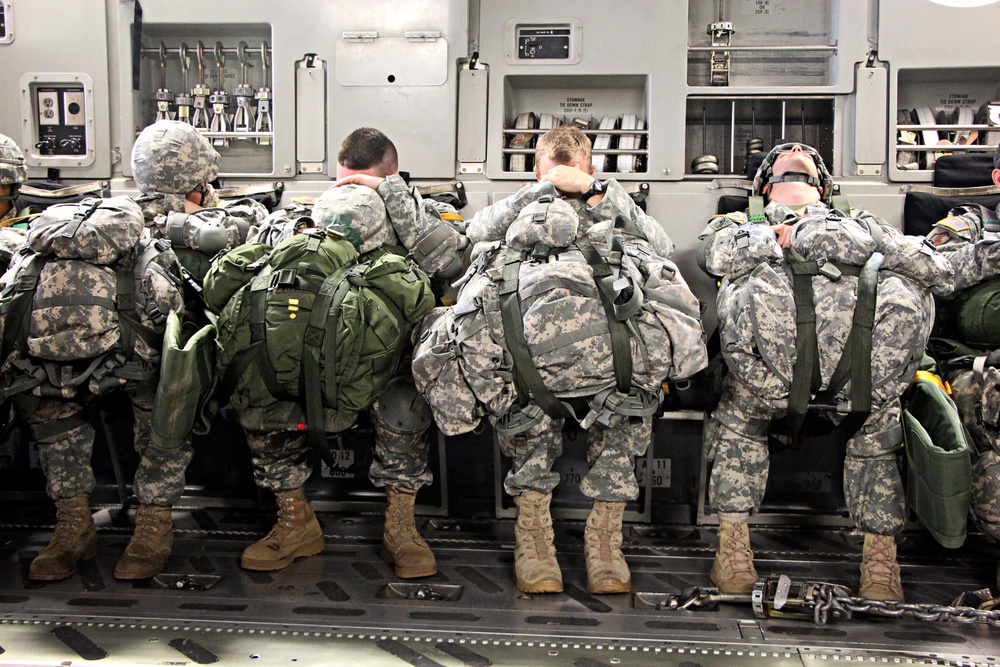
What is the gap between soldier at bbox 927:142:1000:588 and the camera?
2.80m

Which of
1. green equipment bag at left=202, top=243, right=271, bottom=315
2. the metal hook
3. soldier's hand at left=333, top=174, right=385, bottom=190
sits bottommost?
green equipment bag at left=202, top=243, right=271, bottom=315

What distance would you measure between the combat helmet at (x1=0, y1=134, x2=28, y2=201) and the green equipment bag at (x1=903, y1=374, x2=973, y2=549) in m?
3.54

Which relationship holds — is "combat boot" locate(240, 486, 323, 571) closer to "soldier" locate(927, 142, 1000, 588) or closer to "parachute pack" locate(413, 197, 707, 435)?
"parachute pack" locate(413, 197, 707, 435)

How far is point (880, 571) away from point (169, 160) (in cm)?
308

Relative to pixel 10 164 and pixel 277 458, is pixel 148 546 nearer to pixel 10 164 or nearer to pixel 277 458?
pixel 277 458

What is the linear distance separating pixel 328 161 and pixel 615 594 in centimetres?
247

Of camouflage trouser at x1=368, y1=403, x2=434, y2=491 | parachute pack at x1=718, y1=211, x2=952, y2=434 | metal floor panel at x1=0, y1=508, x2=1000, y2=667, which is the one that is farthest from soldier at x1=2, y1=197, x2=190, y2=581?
parachute pack at x1=718, y1=211, x2=952, y2=434

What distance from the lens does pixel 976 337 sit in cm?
319

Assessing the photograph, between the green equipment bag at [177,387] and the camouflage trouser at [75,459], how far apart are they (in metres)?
0.20

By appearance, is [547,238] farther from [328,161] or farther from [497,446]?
[328,161]

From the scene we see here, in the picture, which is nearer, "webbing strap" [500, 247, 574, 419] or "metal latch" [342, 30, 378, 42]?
"webbing strap" [500, 247, 574, 419]

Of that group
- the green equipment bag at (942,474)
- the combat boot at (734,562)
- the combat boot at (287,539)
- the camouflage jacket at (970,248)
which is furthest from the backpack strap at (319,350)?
the camouflage jacket at (970,248)

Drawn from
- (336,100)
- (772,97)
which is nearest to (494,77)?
(336,100)

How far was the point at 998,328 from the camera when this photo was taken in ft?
10.2
